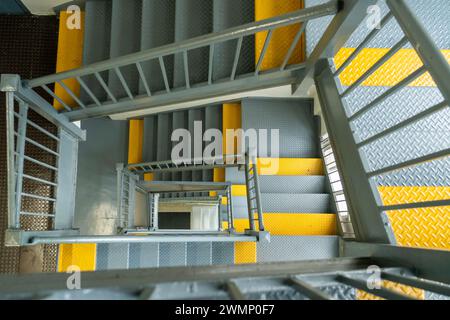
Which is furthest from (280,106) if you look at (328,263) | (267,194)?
(328,263)

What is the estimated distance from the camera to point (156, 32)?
9.80ft

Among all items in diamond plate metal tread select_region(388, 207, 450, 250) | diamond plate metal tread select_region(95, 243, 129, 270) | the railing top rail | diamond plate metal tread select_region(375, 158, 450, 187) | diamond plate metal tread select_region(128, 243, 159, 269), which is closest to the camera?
the railing top rail

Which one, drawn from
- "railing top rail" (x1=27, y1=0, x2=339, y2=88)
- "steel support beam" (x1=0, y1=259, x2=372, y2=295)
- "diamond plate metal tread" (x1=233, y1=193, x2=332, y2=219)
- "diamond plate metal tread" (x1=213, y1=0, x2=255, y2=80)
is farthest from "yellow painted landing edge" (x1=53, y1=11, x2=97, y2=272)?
"diamond plate metal tread" (x1=233, y1=193, x2=332, y2=219)

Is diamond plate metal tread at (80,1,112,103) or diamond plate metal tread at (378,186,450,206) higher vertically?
diamond plate metal tread at (80,1,112,103)

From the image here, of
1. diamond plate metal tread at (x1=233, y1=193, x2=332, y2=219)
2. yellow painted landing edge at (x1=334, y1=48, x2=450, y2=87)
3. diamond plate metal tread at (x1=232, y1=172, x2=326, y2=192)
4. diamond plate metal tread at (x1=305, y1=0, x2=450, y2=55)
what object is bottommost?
diamond plate metal tread at (x1=233, y1=193, x2=332, y2=219)

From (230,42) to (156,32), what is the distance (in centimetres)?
83

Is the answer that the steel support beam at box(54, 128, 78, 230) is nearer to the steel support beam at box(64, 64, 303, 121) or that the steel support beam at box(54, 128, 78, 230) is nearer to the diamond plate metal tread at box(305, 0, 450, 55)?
the steel support beam at box(64, 64, 303, 121)

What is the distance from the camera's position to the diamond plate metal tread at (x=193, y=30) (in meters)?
2.51

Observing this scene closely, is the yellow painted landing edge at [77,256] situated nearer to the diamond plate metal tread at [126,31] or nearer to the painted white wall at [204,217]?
the diamond plate metal tread at [126,31]

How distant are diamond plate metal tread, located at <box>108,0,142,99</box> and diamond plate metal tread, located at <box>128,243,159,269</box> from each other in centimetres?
142

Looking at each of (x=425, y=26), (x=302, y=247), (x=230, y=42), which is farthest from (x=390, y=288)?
(x=425, y=26)

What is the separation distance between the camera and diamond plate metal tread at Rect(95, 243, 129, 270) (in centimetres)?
264

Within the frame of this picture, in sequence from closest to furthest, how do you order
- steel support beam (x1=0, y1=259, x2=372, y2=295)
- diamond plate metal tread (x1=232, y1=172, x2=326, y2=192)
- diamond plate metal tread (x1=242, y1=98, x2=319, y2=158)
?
steel support beam (x1=0, y1=259, x2=372, y2=295), diamond plate metal tread (x1=232, y1=172, x2=326, y2=192), diamond plate metal tread (x1=242, y1=98, x2=319, y2=158)
